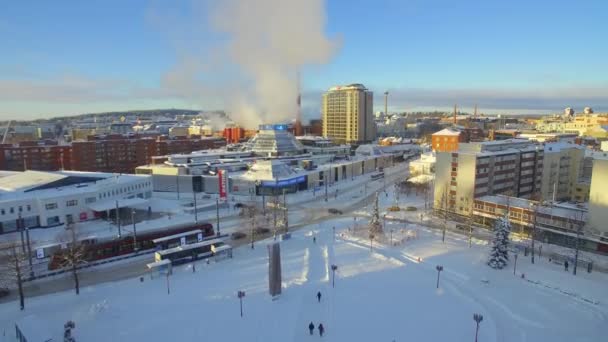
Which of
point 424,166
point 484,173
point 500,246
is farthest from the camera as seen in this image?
point 424,166

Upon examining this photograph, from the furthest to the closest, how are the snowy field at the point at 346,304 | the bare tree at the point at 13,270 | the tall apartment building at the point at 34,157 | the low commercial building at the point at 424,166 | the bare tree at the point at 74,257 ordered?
the tall apartment building at the point at 34,157, the low commercial building at the point at 424,166, the bare tree at the point at 74,257, the bare tree at the point at 13,270, the snowy field at the point at 346,304

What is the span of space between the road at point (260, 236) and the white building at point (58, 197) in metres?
13.3

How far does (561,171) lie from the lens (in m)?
57.4

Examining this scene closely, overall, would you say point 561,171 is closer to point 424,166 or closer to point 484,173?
point 484,173

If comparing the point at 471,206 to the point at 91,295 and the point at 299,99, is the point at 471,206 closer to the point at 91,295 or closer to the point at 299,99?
the point at 91,295

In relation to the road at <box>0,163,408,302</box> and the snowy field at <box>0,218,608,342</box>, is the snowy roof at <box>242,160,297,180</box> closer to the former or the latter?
the road at <box>0,163,408,302</box>

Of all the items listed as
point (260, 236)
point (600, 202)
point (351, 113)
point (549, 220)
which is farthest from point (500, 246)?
point (351, 113)

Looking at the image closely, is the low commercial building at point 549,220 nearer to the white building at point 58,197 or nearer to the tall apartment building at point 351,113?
the white building at point 58,197

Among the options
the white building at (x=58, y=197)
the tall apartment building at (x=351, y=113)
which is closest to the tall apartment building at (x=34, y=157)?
the white building at (x=58, y=197)

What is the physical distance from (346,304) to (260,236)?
56.4 ft

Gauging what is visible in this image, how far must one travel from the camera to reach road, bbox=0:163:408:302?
28719mm

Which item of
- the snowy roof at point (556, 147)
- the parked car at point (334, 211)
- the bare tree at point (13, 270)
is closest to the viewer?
the bare tree at point (13, 270)

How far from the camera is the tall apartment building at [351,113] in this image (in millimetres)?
141125

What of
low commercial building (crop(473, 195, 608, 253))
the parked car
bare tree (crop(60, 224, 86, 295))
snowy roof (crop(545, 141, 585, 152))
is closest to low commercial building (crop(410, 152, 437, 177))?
snowy roof (crop(545, 141, 585, 152))
